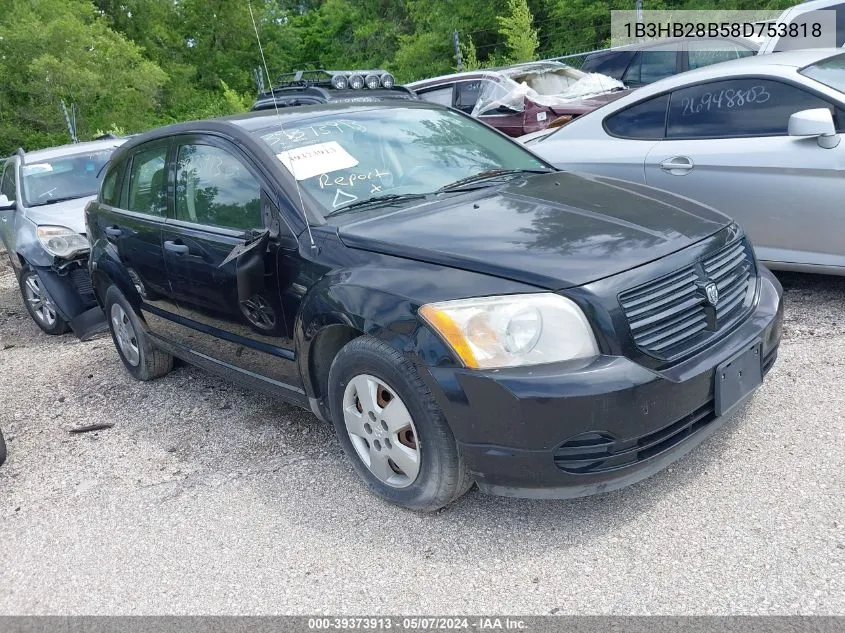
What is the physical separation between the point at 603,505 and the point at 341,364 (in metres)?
1.21

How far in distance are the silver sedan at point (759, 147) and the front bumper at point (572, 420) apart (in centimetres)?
220

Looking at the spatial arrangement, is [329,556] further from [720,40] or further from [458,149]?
[720,40]

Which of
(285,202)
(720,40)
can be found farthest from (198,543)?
(720,40)

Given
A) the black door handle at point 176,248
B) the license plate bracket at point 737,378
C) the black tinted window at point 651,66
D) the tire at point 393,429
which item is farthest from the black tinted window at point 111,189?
the black tinted window at point 651,66

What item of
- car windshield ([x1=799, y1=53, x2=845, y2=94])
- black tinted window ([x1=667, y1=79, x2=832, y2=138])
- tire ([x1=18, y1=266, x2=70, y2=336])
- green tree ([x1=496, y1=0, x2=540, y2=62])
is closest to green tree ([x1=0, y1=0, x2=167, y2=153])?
green tree ([x1=496, y1=0, x2=540, y2=62])

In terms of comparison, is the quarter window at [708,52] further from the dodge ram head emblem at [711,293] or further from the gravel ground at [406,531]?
the dodge ram head emblem at [711,293]

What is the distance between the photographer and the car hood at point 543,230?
9.28 ft

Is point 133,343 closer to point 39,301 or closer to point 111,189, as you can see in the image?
point 111,189

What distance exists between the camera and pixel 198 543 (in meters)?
3.27

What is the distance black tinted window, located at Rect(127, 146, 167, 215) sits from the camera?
443cm

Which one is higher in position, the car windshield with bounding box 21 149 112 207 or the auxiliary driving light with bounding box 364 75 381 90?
the auxiliary driving light with bounding box 364 75 381 90

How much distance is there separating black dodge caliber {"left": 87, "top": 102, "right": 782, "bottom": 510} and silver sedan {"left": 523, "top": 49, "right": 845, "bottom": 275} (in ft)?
4.18

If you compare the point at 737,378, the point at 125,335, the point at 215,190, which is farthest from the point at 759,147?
the point at 125,335

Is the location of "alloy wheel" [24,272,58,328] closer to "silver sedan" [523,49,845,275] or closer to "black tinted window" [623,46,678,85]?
"silver sedan" [523,49,845,275]
